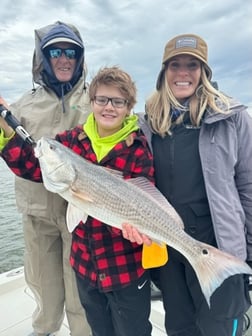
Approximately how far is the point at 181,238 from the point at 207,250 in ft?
0.61

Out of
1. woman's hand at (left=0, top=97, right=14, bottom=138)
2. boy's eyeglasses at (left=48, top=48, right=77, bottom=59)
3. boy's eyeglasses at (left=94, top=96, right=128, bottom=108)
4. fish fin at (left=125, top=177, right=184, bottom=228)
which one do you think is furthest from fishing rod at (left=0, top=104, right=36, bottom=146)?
fish fin at (left=125, top=177, right=184, bottom=228)

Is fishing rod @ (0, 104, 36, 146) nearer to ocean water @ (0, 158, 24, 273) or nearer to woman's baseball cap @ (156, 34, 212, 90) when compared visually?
woman's baseball cap @ (156, 34, 212, 90)

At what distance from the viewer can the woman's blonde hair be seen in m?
2.46

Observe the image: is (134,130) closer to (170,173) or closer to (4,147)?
(170,173)

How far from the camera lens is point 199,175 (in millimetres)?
2422

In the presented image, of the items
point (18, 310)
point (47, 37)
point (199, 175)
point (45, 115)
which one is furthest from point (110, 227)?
point (18, 310)

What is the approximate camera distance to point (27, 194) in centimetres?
311

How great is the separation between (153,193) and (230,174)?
0.58 metres

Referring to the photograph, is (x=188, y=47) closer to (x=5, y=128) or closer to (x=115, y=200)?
(x=115, y=200)

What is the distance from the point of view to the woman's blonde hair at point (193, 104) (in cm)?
246

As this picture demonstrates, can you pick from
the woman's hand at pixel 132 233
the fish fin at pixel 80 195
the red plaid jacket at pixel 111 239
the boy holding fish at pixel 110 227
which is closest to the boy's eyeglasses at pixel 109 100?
the boy holding fish at pixel 110 227

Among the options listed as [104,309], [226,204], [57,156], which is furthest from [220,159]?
[104,309]

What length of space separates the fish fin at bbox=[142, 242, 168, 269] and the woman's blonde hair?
2.78 feet

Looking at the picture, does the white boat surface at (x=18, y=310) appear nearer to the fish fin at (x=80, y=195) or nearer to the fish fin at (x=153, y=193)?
the fish fin at (x=153, y=193)
